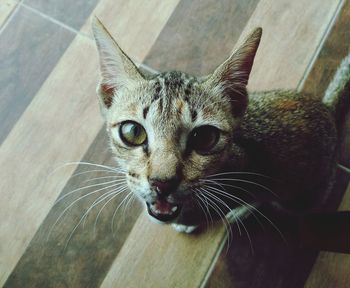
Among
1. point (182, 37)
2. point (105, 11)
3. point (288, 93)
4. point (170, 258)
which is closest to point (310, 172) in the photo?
point (288, 93)

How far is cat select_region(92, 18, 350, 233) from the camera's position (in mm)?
1132

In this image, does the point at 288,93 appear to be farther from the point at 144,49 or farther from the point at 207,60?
the point at 144,49

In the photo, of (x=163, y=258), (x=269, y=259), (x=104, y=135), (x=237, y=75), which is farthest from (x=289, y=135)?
(x=104, y=135)

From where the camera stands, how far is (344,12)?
201cm

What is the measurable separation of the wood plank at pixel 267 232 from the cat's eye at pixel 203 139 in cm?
69

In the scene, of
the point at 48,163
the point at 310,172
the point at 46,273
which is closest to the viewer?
the point at 310,172

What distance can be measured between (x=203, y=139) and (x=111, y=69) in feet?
1.25

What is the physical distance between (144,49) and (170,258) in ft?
3.47

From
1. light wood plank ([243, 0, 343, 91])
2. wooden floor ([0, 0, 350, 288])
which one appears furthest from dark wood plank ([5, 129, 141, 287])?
light wood plank ([243, 0, 343, 91])

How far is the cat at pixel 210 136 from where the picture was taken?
3.71 ft

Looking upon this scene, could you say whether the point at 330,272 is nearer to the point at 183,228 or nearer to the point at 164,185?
the point at 183,228

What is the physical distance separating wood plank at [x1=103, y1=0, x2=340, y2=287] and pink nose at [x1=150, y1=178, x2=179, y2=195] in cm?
69

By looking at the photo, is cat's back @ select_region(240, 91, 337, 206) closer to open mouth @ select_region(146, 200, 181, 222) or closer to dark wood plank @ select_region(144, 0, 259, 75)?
open mouth @ select_region(146, 200, 181, 222)

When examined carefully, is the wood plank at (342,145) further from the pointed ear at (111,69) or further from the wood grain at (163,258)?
the pointed ear at (111,69)
